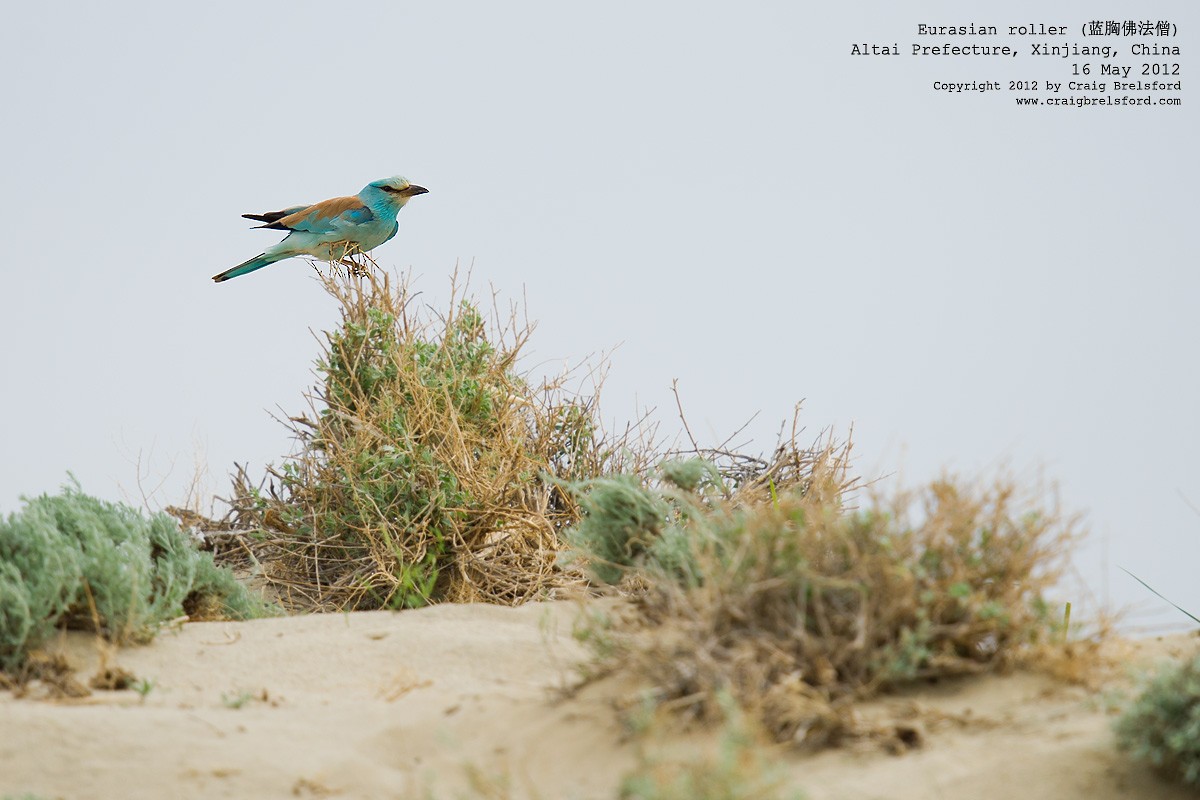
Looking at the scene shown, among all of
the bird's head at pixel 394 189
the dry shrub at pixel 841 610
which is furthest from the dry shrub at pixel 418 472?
the dry shrub at pixel 841 610

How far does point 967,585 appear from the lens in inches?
128

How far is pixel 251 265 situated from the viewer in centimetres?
834

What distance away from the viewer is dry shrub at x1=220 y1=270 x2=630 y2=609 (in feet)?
21.2

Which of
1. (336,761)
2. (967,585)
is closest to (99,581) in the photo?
(336,761)

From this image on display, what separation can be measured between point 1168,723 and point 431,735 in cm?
205

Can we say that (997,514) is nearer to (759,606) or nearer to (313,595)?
(759,606)

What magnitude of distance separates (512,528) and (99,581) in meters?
2.54

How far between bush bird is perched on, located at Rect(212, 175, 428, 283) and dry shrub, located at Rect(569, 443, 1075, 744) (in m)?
4.98

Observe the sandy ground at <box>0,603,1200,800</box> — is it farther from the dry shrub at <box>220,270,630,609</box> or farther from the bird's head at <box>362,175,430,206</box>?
the bird's head at <box>362,175,430,206</box>

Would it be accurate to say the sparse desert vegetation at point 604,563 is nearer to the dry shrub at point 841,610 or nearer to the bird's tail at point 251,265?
the dry shrub at point 841,610

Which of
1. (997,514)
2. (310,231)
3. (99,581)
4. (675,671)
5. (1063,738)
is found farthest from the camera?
(310,231)

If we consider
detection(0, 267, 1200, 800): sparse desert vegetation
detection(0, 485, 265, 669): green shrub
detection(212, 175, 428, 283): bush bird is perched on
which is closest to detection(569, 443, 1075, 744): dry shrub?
detection(0, 267, 1200, 800): sparse desert vegetation

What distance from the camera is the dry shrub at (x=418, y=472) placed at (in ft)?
21.2

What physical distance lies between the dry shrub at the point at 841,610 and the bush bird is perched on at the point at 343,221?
498cm
